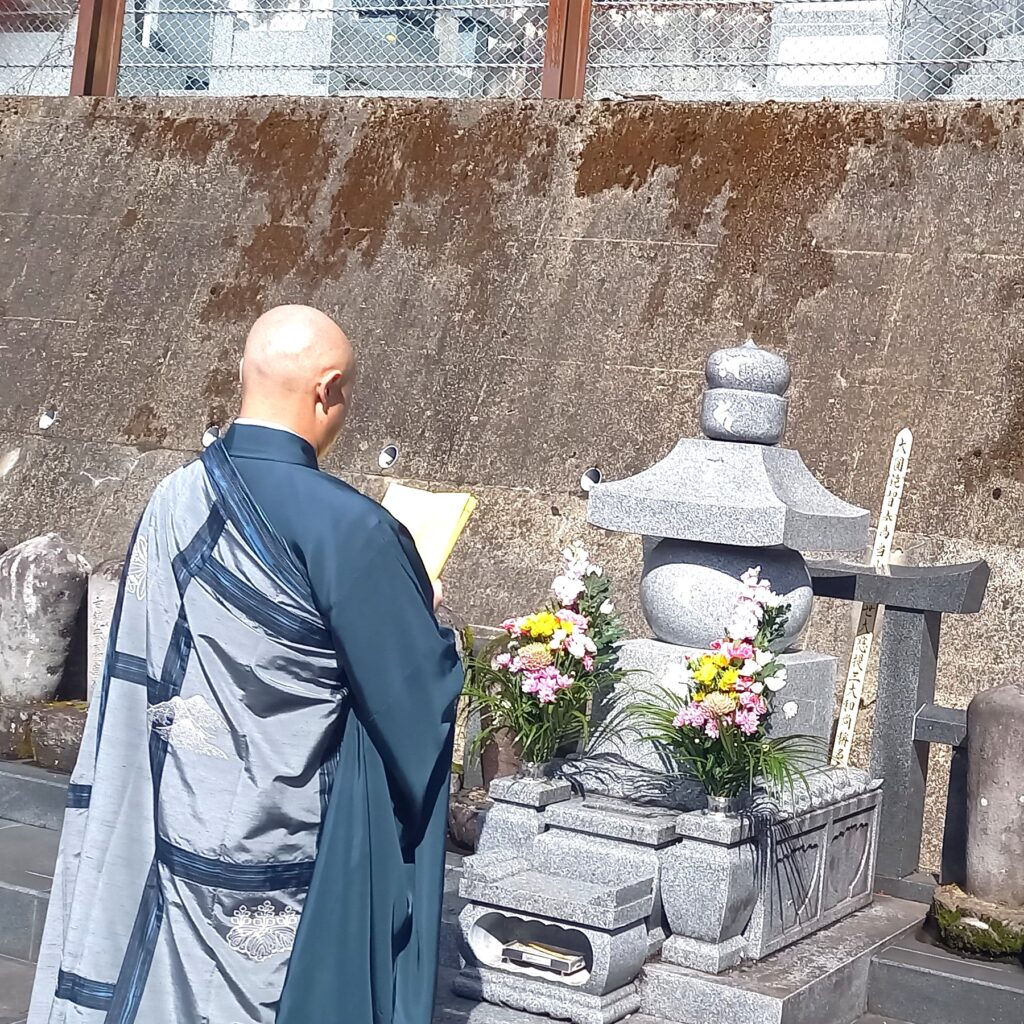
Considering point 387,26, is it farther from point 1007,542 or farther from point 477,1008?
point 477,1008

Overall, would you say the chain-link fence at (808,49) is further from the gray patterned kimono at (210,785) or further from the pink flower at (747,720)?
the gray patterned kimono at (210,785)

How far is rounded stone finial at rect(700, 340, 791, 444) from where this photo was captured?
4727 millimetres

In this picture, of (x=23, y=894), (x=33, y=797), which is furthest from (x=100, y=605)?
(x=23, y=894)

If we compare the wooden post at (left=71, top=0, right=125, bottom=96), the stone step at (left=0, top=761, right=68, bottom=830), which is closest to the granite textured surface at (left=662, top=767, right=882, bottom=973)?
the stone step at (left=0, top=761, right=68, bottom=830)

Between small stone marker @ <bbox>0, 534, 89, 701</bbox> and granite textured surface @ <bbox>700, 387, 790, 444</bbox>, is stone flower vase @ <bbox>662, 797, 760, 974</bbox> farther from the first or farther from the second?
small stone marker @ <bbox>0, 534, 89, 701</bbox>

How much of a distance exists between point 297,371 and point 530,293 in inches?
201

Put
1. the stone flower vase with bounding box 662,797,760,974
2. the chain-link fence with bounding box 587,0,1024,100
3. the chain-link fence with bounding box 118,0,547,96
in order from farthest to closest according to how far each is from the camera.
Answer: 1. the chain-link fence with bounding box 118,0,547,96
2. the chain-link fence with bounding box 587,0,1024,100
3. the stone flower vase with bounding box 662,797,760,974

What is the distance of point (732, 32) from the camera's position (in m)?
8.41

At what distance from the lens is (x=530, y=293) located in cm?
764

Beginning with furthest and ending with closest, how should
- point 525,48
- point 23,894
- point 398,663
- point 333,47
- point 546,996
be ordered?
point 333,47
point 525,48
point 23,894
point 546,996
point 398,663

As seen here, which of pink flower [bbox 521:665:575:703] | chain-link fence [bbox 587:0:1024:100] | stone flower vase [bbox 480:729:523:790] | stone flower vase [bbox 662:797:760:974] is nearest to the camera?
stone flower vase [bbox 662:797:760:974]

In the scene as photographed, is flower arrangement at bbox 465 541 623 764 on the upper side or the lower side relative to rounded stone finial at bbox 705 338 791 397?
lower

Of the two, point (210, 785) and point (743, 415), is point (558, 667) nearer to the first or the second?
point (743, 415)

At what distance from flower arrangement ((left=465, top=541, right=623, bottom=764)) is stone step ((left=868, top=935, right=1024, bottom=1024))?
1.15 metres
